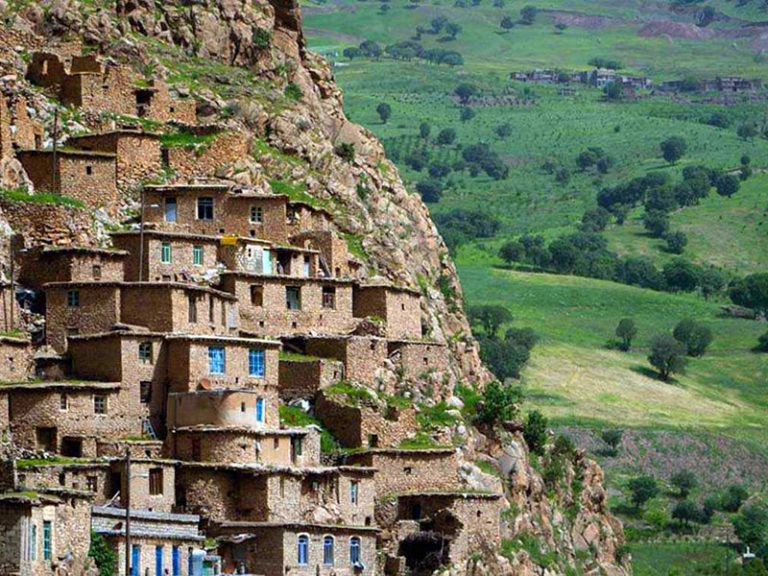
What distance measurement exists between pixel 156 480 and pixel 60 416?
403 centimetres

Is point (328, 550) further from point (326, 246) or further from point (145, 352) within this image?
point (326, 246)

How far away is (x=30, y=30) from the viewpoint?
123 metres

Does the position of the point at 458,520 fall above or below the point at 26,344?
below

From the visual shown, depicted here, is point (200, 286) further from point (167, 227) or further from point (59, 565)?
point (59, 565)

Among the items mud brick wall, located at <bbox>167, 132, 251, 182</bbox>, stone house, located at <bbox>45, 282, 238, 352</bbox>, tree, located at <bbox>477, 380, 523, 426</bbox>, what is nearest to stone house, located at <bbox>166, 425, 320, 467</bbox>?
stone house, located at <bbox>45, 282, 238, 352</bbox>

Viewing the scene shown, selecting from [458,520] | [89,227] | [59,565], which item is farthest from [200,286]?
[59,565]

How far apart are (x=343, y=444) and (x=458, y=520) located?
5.28 meters

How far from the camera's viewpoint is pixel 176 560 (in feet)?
326

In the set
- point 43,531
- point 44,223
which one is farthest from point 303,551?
point 44,223

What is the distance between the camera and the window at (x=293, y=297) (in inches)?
4569

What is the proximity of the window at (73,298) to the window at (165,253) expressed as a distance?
511cm

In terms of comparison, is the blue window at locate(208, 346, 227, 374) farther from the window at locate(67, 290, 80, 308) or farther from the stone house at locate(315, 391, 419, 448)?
the stone house at locate(315, 391, 419, 448)

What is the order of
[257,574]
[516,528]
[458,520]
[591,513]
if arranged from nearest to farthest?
[257,574] → [458,520] → [516,528] → [591,513]

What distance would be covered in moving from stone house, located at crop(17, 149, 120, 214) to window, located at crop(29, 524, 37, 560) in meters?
24.8
